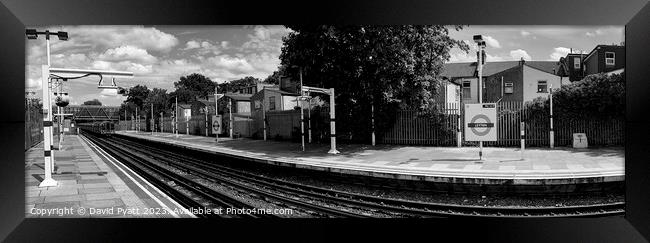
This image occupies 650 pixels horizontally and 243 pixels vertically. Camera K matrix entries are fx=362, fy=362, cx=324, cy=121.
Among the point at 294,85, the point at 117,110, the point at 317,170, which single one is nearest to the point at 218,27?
the point at 317,170

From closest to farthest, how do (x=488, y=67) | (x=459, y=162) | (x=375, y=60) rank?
(x=459, y=162)
(x=488, y=67)
(x=375, y=60)

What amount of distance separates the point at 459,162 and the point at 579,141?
4.39 metres

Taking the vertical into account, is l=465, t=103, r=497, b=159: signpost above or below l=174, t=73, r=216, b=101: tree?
below

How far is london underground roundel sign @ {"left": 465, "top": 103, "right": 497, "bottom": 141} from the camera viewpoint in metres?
7.70

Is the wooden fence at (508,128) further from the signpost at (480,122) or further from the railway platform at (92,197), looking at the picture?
the railway platform at (92,197)

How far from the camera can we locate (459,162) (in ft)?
27.2

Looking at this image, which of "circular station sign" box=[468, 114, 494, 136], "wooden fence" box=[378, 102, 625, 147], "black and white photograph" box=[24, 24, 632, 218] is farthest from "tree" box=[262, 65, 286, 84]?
"wooden fence" box=[378, 102, 625, 147]

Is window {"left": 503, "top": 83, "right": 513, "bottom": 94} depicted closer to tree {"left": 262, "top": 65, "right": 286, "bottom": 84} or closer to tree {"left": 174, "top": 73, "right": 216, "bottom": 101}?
tree {"left": 262, "top": 65, "right": 286, "bottom": 84}

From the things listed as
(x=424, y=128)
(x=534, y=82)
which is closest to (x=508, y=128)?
(x=534, y=82)

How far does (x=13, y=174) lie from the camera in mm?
4660

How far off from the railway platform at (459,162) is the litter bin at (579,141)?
52cm

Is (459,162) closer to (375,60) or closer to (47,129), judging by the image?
(375,60)
